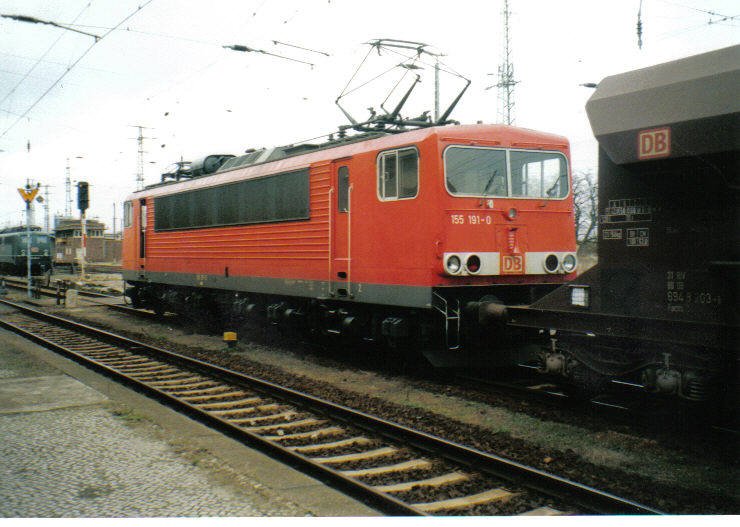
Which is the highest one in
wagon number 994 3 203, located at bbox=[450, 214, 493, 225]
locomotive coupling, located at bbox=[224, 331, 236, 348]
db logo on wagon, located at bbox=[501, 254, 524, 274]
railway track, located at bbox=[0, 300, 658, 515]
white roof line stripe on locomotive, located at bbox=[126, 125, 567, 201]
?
white roof line stripe on locomotive, located at bbox=[126, 125, 567, 201]

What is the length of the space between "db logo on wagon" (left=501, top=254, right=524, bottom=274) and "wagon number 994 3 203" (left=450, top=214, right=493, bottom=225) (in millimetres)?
530

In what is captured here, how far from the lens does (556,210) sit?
30.2 ft

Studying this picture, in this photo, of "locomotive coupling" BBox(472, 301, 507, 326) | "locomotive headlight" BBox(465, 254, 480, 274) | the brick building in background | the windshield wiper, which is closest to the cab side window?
the windshield wiper

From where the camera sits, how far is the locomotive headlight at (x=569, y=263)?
364 inches

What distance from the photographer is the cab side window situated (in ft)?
28.5

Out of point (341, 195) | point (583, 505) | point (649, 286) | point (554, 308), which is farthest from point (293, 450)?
point (341, 195)

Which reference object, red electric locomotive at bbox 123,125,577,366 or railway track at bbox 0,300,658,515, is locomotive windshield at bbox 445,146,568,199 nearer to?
red electric locomotive at bbox 123,125,577,366

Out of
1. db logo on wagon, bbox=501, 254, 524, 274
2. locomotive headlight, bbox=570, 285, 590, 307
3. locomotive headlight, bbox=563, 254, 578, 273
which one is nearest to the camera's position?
locomotive headlight, bbox=570, 285, 590, 307

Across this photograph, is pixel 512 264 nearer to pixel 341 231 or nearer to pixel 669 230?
pixel 341 231

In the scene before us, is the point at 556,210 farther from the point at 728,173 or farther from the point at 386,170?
the point at 728,173

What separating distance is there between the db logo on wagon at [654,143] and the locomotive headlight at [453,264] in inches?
137

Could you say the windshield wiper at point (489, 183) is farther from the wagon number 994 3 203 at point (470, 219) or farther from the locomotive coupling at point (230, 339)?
the locomotive coupling at point (230, 339)

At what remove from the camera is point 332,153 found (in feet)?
33.7

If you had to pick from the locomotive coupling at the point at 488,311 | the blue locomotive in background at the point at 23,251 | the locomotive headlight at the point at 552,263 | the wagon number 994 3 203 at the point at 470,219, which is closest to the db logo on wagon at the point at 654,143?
the locomotive coupling at the point at 488,311
